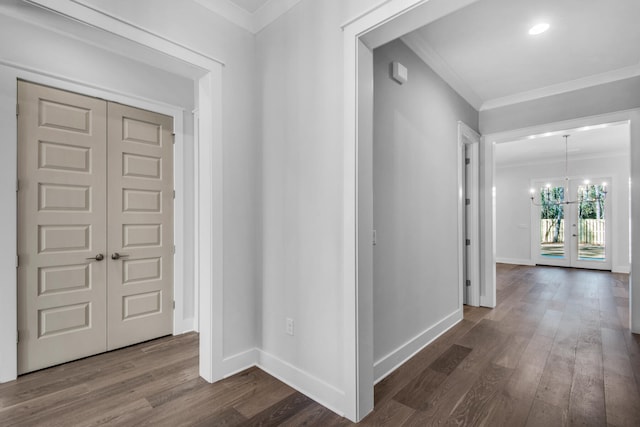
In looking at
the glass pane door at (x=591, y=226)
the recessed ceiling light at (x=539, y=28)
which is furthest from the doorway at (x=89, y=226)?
the glass pane door at (x=591, y=226)

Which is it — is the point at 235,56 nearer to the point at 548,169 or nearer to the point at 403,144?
the point at 403,144

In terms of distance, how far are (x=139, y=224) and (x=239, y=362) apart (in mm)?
1675

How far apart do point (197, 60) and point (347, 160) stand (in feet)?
4.33

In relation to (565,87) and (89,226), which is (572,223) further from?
(89,226)

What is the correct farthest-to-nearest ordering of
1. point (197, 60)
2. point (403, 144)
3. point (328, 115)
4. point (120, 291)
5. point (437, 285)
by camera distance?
1. point (437, 285)
2. point (120, 291)
3. point (403, 144)
4. point (197, 60)
5. point (328, 115)

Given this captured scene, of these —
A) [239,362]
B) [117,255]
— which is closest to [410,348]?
[239,362]

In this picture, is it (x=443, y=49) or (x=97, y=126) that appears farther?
(x=443, y=49)

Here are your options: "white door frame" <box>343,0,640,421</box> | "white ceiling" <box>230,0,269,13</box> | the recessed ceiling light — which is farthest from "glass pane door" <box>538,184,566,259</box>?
"white ceiling" <box>230,0,269,13</box>

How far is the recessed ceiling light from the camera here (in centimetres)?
264

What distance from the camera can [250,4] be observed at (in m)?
2.40

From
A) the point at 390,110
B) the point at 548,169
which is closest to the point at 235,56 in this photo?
the point at 390,110

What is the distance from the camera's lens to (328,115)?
2.03 m

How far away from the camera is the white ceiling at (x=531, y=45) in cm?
247

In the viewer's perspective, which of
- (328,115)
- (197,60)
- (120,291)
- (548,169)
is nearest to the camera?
(328,115)
